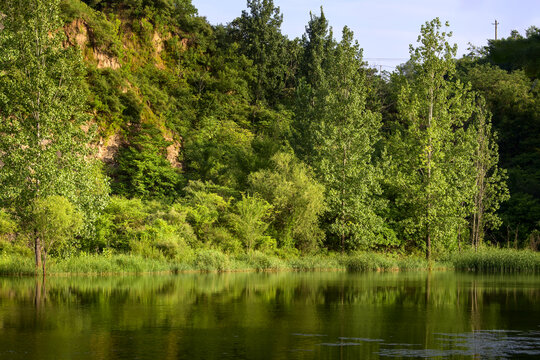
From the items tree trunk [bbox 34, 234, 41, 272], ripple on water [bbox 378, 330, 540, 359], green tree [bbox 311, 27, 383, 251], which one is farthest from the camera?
green tree [bbox 311, 27, 383, 251]

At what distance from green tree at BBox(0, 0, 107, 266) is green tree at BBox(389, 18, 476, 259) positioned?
86.2ft

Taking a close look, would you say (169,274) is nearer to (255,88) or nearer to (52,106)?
(52,106)

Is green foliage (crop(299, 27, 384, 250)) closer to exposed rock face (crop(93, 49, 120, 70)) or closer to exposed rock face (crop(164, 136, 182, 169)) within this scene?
exposed rock face (crop(164, 136, 182, 169))

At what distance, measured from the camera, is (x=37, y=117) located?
32.4m

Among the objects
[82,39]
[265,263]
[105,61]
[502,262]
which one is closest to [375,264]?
[265,263]

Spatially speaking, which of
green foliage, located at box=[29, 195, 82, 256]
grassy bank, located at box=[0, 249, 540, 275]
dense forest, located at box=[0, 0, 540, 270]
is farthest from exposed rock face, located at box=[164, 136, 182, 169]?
green foliage, located at box=[29, 195, 82, 256]

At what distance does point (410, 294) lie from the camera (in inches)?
1040

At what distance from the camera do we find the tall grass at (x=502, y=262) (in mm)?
42844

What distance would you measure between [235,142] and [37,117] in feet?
116

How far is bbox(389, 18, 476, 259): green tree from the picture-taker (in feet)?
160

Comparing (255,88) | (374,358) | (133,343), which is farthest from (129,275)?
(255,88)

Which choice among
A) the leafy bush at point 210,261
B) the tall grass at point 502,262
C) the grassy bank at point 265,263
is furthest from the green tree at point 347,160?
the leafy bush at point 210,261

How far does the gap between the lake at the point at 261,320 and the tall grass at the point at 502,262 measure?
533 inches

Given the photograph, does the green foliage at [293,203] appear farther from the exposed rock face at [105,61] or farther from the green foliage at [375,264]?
the exposed rock face at [105,61]
